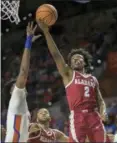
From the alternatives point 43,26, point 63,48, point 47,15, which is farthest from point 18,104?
point 63,48

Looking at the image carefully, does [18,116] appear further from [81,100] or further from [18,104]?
[81,100]

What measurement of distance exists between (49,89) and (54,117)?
88 cm

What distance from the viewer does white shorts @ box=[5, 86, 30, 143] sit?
9.66 feet

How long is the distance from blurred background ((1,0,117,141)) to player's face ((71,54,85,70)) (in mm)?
4510

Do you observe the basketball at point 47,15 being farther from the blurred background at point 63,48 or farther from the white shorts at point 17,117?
the blurred background at point 63,48

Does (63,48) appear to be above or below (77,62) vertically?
above

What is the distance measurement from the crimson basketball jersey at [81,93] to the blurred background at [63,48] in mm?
4479

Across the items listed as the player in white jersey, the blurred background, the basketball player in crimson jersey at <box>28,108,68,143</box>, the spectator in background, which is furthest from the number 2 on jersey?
the blurred background

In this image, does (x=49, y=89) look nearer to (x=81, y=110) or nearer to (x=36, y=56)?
(x=36, y=56)

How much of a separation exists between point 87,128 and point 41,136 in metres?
0.91

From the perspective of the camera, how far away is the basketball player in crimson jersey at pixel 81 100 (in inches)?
186

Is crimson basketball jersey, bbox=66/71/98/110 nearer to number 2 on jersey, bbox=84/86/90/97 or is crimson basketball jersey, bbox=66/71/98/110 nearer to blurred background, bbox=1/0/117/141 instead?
number 2 on jersey, bbox=84/86/90/97

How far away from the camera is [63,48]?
10766 mm

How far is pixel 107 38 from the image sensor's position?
417 inches
